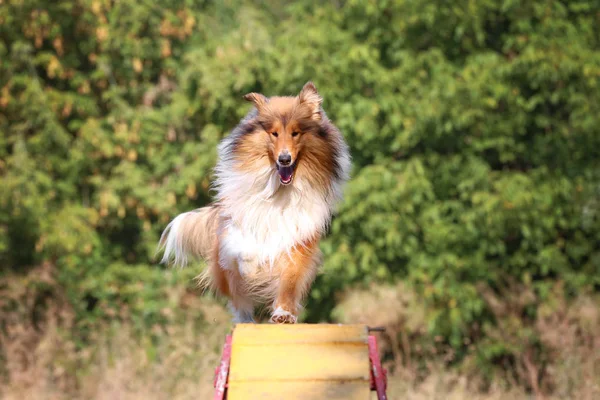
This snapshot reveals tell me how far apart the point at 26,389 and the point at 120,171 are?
3270 mm

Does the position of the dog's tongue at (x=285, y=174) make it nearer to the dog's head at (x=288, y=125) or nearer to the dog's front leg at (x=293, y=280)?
the dog's head at (x=288, y=125)

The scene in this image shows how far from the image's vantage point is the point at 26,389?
9.16m

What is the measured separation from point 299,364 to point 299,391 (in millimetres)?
158

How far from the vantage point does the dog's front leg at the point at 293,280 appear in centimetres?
484

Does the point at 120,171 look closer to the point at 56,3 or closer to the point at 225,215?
the point at 56,3

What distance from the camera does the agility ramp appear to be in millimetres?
4168

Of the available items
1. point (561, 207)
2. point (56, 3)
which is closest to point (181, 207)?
point (56, 3)

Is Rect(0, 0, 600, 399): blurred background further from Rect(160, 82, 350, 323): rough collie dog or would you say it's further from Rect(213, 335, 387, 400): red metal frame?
Rect(213, 335, 387, 400): red metal frame

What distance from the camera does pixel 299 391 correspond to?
4.16 metres

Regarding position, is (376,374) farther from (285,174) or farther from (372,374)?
(285,174)

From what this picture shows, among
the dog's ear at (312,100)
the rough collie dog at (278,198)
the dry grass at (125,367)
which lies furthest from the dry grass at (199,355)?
the dog's ear at (312,100)

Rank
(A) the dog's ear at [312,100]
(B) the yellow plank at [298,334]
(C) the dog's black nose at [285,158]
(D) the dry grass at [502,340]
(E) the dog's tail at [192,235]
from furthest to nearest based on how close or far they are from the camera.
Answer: (D) the dry grass at [502,340] < (E) the dog's tail at [192,235] < (A) the dog's ear at [312,100] < (C) the dog's black nose at [285,158] < (B) the yellow plank at [298,334]

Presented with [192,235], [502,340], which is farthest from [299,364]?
[502,340]

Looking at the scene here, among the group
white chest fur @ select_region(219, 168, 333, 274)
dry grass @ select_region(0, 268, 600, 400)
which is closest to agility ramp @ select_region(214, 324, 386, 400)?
white chest fur @ select_region(219, 168, 333, 274)
